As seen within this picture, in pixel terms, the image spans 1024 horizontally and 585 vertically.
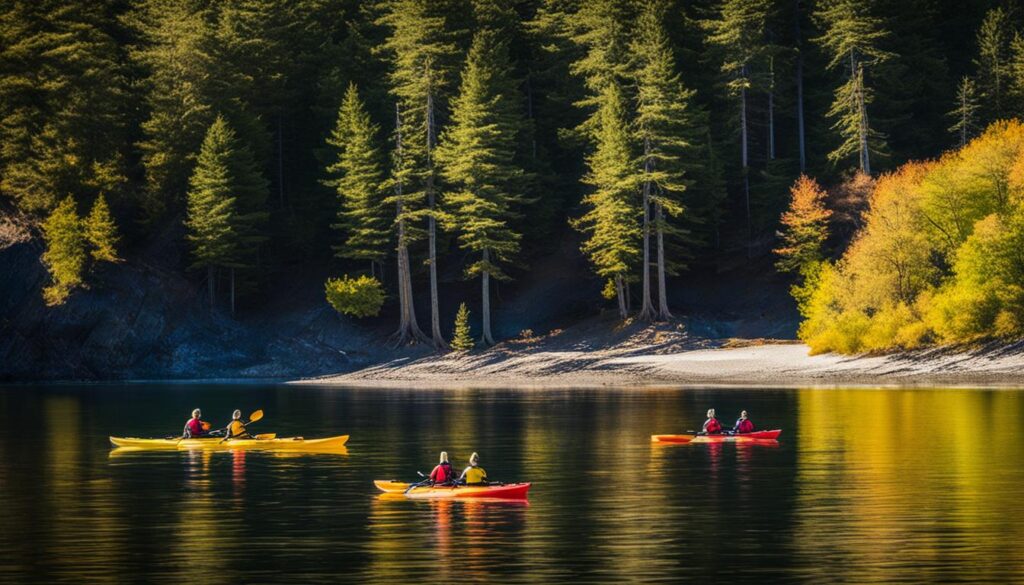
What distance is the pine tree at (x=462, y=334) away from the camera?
295ft

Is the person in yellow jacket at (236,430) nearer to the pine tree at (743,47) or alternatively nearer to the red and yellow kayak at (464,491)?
the red and yellow kayak at (464,491)

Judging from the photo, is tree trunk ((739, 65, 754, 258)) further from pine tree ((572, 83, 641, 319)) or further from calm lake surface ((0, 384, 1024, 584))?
calm lake surface ((0, 384, 1024, 584))

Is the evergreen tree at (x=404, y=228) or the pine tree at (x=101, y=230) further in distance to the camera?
the pine tree at (x=101, y=230)

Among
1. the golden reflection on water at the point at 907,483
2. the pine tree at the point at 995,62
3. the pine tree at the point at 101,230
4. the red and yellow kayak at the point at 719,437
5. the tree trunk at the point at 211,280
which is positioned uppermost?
the pine tree at the point at 995,62

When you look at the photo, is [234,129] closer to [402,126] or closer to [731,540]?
[402,126]

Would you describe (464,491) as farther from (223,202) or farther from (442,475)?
(223,202)

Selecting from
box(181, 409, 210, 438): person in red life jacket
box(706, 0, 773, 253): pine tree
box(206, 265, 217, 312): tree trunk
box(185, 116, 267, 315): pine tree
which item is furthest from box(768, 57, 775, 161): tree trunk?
box(181, 409, 210, 438): person in red life jacket

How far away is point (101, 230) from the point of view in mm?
94375

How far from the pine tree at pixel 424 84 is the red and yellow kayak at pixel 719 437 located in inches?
1827

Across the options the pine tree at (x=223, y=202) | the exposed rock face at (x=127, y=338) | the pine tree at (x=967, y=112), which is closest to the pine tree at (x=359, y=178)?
the pine tree at (x=223, y=202)

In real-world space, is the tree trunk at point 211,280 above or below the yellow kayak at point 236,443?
above

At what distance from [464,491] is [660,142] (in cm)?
6045

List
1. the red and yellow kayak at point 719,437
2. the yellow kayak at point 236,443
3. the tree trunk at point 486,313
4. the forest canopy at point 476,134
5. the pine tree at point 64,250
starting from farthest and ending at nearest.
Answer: the pine tree at point 64,250 < the tree trunk at point 486,313 < the forest canopy at point 476,134 < the red and yellow kayak at point 719,437 < the yellow kayak at point 236,443

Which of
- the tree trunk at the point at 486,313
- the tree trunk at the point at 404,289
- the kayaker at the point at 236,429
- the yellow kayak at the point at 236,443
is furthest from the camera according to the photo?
the tree trunk at the point at 404,289
